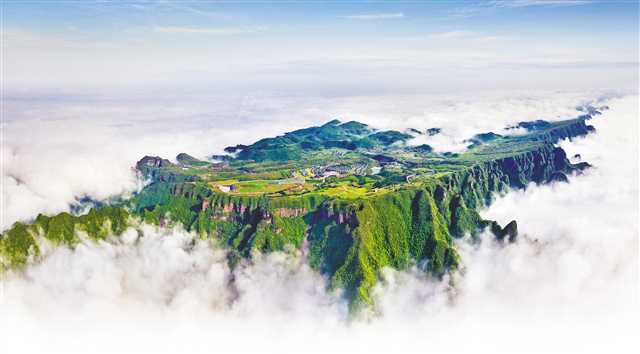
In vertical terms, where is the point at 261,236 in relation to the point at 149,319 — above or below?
above

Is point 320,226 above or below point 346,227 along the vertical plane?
below

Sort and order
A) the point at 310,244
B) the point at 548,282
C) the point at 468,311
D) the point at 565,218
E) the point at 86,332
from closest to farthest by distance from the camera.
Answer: the point at 86,332, the point at 468,311, the point at 548,282, the point at 310,244, the point at 565,218

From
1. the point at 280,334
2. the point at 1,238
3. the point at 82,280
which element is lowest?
the point at 280,334

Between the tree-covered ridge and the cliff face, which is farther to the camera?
the tree-covered ridge

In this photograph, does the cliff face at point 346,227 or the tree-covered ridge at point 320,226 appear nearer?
the cliff face at point 346,227

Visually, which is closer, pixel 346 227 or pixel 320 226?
pixel 346 227

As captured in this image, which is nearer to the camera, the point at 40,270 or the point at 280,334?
the point at 280,334

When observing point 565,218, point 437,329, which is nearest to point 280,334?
point 437,329

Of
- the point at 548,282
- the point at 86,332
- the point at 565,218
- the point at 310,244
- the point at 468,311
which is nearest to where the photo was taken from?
the point at 86,332

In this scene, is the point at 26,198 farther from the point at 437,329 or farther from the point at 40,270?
the point at 437,329
